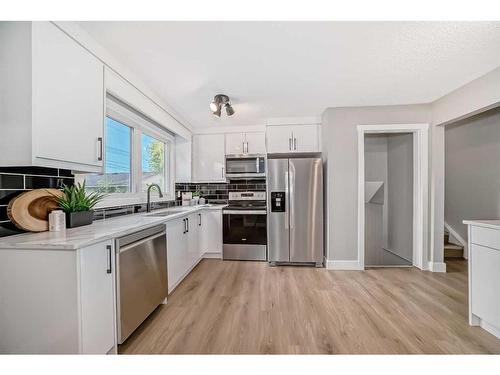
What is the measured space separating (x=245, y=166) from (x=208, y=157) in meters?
0.70

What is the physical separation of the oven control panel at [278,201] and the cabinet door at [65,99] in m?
2.24

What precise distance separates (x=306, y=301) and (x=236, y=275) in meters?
1.03

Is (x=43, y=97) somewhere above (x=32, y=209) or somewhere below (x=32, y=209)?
above

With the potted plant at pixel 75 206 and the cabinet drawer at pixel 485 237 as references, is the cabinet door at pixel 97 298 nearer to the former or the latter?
the potted plant at pixel 75 206

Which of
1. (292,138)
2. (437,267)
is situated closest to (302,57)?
(292,138)

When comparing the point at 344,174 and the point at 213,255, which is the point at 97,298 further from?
the point at 344,174

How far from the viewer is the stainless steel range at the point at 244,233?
3.52 meters

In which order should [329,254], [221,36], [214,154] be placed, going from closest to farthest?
[221,36]
[329,254]
[214,154]

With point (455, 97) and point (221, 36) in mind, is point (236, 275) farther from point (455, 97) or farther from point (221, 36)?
point (455, 97)

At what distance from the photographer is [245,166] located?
12.6 feet

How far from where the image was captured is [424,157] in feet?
10.0
